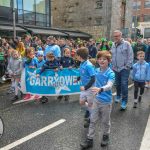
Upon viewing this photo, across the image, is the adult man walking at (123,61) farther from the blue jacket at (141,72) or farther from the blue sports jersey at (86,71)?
the blue sports jersey at (86,71)

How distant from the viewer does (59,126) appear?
634 centimetres

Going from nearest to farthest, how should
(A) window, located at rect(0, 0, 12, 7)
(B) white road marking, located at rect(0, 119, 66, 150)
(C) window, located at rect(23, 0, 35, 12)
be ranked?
(B) white road marking, located at rect(0, 119, 66, 150) < (A) window, located at rect(0, 0, 12, 7) < (C) window, located at rect(23, 0, 35, 12)

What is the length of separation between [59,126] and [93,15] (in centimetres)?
3834

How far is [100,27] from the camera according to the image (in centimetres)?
4147

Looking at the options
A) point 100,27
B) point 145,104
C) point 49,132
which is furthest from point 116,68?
point 100,27

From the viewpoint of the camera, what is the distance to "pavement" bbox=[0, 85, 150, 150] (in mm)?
5285

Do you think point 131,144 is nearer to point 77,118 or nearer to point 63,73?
point 77,118

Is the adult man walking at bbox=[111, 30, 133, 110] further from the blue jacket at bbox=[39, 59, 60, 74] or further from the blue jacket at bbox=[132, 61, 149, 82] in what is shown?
the blue jacket at bbox=[39, 59, 60, 74]

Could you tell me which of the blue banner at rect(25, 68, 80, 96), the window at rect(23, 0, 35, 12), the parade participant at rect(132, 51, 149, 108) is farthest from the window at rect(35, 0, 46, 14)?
the parade participant at rect(132, 51, 149, 108)

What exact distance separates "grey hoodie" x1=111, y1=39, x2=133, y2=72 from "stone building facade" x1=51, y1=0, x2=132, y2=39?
109ft

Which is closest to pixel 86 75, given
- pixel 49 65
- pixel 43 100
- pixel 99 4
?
pixel 43 100

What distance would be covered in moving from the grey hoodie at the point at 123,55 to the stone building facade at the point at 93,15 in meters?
33.2

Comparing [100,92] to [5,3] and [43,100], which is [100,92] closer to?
[43,100]

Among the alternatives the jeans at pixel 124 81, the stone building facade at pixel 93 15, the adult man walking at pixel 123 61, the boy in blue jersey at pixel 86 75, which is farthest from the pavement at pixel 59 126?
the stone building facade at pixel 93 15
